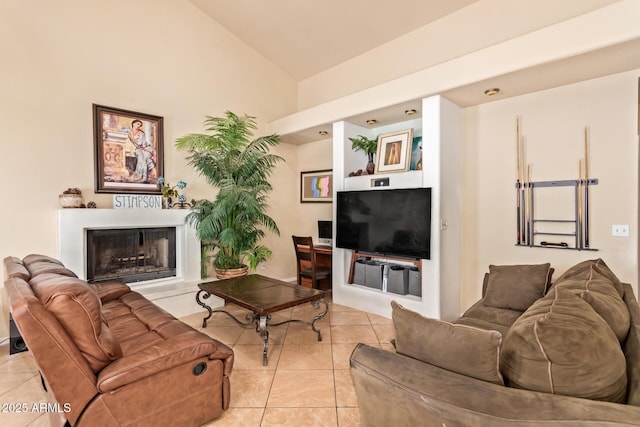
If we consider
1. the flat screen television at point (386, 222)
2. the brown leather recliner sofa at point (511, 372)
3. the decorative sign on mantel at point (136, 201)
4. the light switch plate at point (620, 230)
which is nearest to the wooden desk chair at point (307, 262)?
the flat screen television at point (386, 222)

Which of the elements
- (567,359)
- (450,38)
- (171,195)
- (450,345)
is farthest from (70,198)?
(450,38)

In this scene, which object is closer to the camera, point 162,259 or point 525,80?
point 525,80

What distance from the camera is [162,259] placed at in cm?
419

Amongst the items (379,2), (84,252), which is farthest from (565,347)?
(84,252)

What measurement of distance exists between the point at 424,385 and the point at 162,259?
3.96 meters

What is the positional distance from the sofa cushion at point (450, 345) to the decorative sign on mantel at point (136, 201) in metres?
3.55

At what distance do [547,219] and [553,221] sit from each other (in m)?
0.06

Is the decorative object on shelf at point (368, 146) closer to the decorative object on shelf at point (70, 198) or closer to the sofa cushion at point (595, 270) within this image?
the sofa cushion at point (595, 270)

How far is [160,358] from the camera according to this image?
170 centimetres

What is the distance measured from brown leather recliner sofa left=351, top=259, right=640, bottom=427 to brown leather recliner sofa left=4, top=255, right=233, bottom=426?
1.08m

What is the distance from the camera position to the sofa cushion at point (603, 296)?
132 centimetres

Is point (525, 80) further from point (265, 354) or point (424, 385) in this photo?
point (265, 354)

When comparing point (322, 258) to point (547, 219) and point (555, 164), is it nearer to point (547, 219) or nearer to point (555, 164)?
point (547, 219)

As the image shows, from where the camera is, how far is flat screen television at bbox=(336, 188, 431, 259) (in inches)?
135
